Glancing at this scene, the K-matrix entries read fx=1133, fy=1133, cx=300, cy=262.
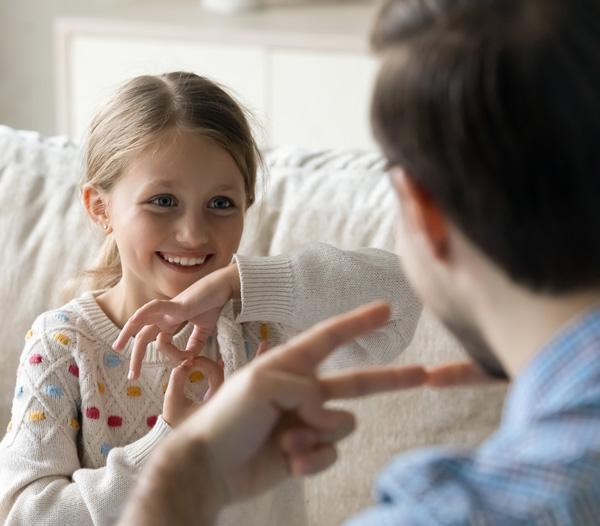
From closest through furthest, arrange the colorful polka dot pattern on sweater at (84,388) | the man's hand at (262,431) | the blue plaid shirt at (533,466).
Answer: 1. the blue plaid shirt at (533,466)
2. the man's hand at (262,431)
3. the colorful polka dot pattern on sweater at (84,388)

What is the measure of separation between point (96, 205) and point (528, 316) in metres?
0.79

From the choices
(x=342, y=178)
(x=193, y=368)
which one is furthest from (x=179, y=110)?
(x=342, y=178)

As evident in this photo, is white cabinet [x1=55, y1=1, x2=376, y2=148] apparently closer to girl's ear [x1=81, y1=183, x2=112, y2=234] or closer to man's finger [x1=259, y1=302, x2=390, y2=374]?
girl's ear [x1=81, y1=183, x2=112, y2=234]

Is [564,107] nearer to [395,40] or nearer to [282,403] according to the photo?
[395,40]

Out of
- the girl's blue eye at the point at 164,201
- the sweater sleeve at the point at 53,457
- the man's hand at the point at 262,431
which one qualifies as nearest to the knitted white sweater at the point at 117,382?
the sweater sleeve at the point at 53,457

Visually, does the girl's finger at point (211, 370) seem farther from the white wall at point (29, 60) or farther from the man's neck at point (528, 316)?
the white wall at point (29, 60)

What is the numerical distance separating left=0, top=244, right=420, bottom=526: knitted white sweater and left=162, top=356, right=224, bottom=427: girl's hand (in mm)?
18

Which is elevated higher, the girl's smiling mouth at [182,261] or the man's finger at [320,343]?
the man's finger at [320,343]

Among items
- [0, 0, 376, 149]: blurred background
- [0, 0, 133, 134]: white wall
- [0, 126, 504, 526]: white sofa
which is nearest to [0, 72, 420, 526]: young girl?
[0, 126, 504, 526]: white sofa

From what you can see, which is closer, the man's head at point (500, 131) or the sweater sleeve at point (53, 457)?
the man's head at point (500, 131)

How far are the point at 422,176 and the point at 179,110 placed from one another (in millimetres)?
642

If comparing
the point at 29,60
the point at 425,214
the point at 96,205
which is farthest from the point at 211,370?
the point at 29,60

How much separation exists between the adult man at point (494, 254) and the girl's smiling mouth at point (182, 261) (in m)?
0.51

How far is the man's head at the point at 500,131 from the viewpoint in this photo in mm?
752
